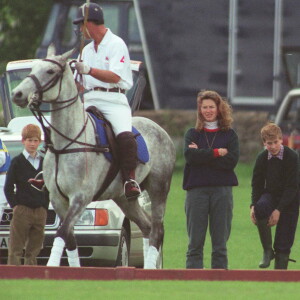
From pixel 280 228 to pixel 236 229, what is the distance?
7.43 metres

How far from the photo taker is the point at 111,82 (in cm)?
1393

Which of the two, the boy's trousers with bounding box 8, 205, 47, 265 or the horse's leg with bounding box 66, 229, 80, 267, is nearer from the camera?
the horse's leg with bounding box 66, 229, 80, 267

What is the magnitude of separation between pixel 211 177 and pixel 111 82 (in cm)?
133

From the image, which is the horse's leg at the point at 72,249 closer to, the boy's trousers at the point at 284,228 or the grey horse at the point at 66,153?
the grey horse at the point at 66,153

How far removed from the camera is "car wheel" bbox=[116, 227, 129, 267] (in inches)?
598

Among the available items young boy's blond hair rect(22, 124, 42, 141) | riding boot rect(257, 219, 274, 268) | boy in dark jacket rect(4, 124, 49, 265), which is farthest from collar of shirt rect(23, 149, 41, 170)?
riding boot rect(257, 219, 274, 268)

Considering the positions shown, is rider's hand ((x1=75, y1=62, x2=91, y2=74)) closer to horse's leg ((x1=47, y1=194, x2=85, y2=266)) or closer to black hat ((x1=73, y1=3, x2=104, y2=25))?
black hat ((x1=73, y1=3, x2=104, y2=25))

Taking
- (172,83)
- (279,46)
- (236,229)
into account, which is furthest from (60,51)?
(236,229)

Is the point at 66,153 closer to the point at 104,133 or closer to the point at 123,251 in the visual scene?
the point at 104,133

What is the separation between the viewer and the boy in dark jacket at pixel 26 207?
14734 mm

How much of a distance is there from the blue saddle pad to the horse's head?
65 centimetres

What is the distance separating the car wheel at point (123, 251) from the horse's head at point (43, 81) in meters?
2.31

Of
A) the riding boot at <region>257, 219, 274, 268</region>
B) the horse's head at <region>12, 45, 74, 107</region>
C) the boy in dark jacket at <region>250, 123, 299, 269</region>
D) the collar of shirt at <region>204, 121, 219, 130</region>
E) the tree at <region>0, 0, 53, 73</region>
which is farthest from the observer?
the tree at <region>0, 0, 53, 73</region>
